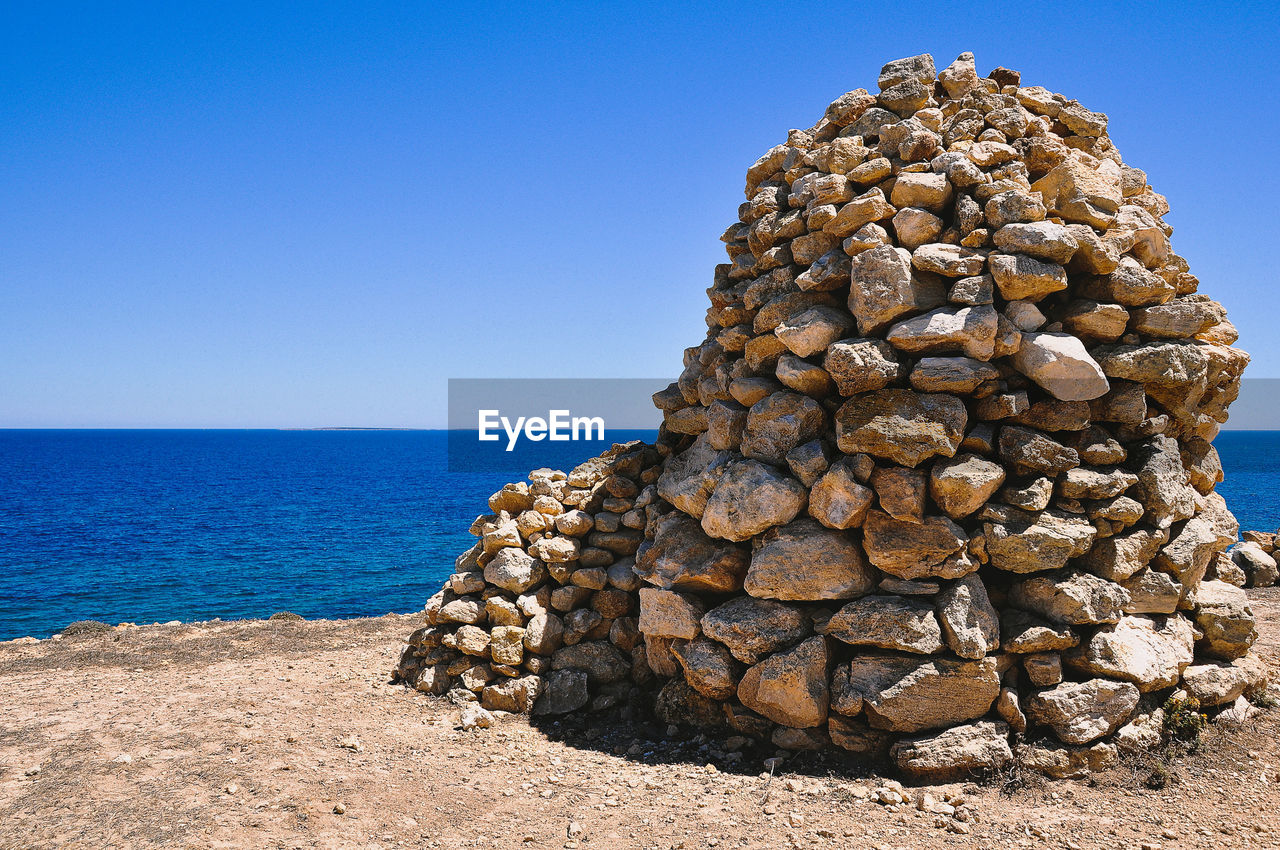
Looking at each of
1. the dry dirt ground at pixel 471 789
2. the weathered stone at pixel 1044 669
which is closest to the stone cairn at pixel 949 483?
the weathered stone at pixel 1044 669

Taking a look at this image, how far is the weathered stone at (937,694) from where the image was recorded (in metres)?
6.15

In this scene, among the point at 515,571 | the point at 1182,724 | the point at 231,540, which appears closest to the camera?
the point at 1182,724

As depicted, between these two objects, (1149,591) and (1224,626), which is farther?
(1224,626)

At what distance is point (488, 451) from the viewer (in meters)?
137

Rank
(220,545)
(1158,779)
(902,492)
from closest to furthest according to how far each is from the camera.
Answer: (1158,779)
(902,492)
(220,545)

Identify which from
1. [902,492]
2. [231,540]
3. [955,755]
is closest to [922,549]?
[902,492]

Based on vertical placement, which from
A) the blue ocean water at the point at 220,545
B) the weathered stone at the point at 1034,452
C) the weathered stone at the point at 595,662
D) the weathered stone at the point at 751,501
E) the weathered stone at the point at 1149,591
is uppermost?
the weathered stone at the point at 1034,452

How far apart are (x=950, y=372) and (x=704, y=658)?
11.1ft

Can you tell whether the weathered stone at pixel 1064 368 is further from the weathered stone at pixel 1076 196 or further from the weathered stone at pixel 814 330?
the weathered stone at pixel 814 330

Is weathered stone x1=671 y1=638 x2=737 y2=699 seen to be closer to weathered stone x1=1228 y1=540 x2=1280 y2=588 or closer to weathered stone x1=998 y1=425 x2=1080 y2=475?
weathered stone x1=998 y1=425 x2=1080 y2=475

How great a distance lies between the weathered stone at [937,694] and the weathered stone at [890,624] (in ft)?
0.58

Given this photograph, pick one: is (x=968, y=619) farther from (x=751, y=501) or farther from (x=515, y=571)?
(x=515, y=571)

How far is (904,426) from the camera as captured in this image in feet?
21.0

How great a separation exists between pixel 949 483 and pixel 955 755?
2152 millimetres
